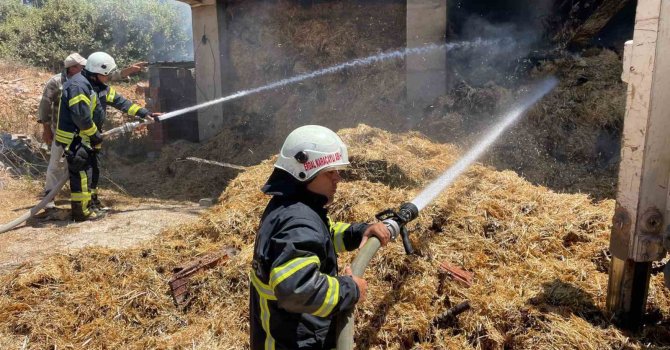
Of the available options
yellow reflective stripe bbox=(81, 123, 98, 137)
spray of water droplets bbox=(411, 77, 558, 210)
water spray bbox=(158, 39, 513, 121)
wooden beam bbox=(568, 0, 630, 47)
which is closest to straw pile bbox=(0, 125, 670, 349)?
spray of water droplets bbox=(411, 77, 558, 210)

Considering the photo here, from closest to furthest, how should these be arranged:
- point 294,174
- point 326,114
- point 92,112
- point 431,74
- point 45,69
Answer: point 294,174 < point 92,112 < point 431,74 < point 326,114 < point 45,69

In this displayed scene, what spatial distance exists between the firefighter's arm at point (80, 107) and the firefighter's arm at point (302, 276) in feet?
16.9

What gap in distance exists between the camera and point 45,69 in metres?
17.8

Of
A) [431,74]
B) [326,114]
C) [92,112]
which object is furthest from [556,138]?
[92,112]

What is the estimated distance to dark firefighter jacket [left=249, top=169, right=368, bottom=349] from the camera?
198cm

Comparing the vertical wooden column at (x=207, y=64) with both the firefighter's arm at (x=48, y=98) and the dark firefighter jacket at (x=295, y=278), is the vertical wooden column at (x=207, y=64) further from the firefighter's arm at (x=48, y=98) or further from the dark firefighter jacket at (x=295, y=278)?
the dark firefighter jacket at (x=295, y=278)

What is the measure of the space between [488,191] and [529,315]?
1872 millimetres

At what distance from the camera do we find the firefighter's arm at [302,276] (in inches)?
77.5

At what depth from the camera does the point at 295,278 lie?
6.43ft

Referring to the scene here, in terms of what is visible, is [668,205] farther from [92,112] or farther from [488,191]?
[92,112]

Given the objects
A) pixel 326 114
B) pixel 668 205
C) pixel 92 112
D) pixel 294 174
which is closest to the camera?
pixel 294 174

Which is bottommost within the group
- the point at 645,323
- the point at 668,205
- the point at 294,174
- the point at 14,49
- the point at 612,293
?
the point at 645,323

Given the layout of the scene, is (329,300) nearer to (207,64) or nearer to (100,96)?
(100,96)

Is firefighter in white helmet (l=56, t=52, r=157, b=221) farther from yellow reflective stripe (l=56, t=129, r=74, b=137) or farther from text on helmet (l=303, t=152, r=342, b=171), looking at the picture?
→ text on helmet (l=303, t=152, r=342, b=171)
